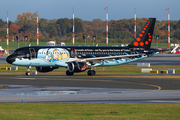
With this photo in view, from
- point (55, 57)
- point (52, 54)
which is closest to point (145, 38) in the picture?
point (55, 57)

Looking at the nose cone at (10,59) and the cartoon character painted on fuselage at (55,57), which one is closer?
the nose cone at (10,59)

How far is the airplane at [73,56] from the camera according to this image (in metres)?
50.4

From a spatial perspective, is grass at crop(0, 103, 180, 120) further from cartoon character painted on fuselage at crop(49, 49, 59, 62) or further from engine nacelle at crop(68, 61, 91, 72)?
cartoon character painted on fuselage at crop(49, 49, 59, 62)

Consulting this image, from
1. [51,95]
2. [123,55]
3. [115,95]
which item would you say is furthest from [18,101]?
[123,55]

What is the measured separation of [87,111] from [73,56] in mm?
31896

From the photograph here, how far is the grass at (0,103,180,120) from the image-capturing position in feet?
61.3

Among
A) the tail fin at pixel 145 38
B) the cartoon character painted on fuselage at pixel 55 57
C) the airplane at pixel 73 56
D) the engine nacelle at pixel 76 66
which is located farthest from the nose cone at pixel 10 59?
the tail fin at pixel 145 38

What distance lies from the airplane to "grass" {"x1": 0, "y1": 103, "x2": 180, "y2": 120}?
2683 centimetres

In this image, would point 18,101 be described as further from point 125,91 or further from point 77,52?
point 77,52

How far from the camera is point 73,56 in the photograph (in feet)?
172

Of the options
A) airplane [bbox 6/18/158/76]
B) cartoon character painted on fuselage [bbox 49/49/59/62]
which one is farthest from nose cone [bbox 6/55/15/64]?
cartoon character painted on fuselage [bbox 49/49/59/62]

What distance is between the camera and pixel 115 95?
2861 centimetres

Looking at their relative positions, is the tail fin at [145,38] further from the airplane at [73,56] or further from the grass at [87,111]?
the grass at [87,111]

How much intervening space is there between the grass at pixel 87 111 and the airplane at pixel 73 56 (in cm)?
2683
